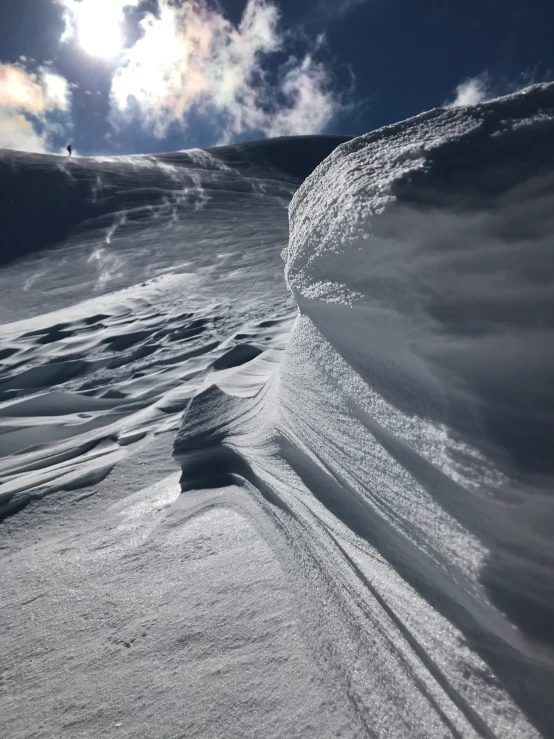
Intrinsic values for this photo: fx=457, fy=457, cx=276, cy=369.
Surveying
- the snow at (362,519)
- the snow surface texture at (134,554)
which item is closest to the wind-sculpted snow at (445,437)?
the snow at (362,519)

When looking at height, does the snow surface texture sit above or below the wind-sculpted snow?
below

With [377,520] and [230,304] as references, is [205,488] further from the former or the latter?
[230,304]

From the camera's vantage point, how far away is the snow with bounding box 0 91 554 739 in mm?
695

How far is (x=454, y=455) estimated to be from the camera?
0.76 m

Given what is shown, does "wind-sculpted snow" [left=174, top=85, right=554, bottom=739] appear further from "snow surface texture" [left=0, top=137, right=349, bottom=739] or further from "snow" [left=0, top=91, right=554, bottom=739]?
"snow surface texture" [left=0, top=137, right=349, bottom=739]

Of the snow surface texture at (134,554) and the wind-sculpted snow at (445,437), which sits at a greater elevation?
the wind-sculpted snow at (445,437)

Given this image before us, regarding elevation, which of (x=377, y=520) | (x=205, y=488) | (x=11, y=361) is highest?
(x=377, y=520)

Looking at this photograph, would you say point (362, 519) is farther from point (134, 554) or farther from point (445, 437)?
point (134, 554)

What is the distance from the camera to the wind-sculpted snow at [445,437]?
2.21 feet

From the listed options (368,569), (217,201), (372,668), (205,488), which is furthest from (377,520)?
(217,201)

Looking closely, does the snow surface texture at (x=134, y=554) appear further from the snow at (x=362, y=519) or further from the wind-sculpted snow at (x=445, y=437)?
the wind-sculpted snow at (x=445, y=437)

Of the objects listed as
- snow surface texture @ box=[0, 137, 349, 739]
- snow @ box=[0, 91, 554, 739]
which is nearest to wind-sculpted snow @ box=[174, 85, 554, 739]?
snow @ box=[0, 91, 554, 739]

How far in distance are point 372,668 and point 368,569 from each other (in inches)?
7.6

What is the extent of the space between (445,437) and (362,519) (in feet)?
1.16
